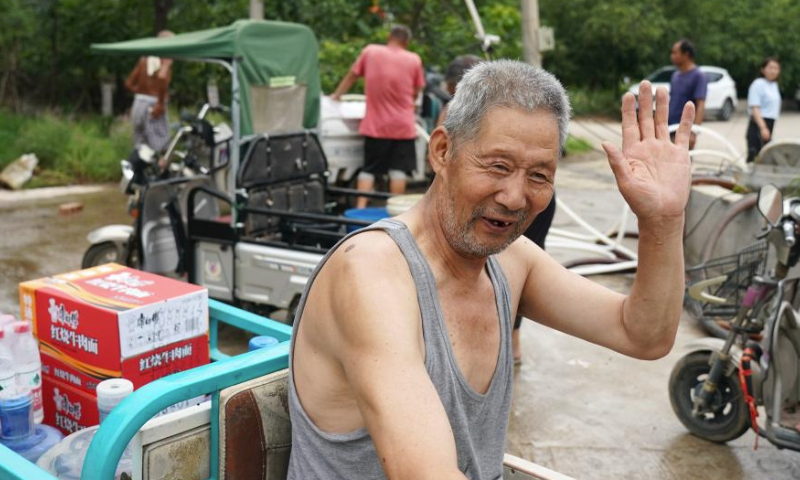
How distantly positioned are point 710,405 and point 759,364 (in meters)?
0.35

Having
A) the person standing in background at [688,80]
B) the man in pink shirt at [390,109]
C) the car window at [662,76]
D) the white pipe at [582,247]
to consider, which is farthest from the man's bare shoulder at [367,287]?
the car window at [662,76]

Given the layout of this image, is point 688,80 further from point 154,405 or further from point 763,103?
point 154,405

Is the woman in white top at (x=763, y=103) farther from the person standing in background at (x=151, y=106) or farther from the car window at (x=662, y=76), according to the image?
the car window at (x=662, y=76)

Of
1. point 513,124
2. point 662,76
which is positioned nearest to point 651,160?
point 513,124

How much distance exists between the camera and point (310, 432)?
1837 mm

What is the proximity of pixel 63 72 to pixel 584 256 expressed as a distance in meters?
12.7

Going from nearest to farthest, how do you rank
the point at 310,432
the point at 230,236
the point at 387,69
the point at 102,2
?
the point at 310,432
the point at 230,236
the point at 387,69
the point at 102,2

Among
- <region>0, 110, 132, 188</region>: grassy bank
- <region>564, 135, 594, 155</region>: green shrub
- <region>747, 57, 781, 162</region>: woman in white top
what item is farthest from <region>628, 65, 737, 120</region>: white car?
<region>0, 110, 132, 188</region>: grassy bank

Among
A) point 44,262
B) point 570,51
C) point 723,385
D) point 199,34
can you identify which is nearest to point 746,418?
point 723,385

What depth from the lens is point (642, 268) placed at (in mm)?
1981

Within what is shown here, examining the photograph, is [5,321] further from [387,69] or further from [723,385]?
[387,69]

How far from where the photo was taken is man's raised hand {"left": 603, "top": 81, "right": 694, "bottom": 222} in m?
1.87

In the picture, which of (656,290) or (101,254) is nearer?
(656,290)

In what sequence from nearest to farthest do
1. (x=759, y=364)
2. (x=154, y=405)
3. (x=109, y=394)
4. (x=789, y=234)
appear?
(x=154, y=405) → (x=109, y=394) → (x=789, y=234) → (x=759, y=364)
